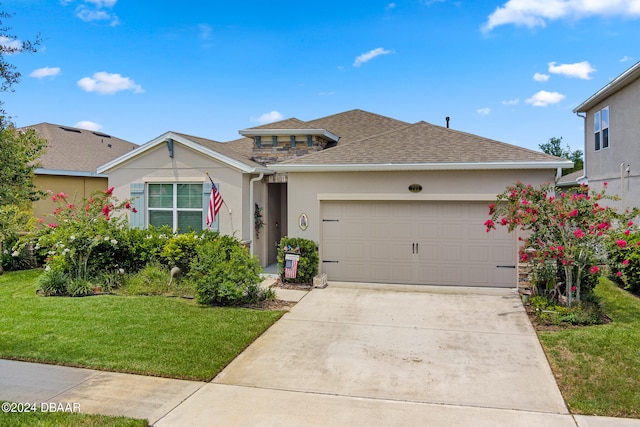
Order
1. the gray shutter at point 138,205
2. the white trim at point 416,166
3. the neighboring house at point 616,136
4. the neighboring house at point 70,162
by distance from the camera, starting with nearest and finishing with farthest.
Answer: the white trim at point 416,166, the gray shutter at point 138,205, the neighboring house at point 616,136, the neighboring house at point 70,162

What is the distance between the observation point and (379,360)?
20.5 feet

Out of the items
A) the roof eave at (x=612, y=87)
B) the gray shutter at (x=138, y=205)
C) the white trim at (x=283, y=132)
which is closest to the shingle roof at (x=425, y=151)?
the white trim at (x=283, y=132)

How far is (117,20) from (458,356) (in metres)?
15.0

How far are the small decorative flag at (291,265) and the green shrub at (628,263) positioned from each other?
662 centimetres

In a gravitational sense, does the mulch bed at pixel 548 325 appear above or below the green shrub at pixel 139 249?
below

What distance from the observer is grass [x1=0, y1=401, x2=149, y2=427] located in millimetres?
4301

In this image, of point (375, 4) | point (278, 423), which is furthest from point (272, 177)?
point (278, 423)

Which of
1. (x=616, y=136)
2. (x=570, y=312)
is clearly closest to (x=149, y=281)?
(x=570, y=312)

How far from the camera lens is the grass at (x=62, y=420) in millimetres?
4301

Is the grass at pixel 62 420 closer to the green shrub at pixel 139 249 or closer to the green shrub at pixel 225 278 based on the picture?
the green shrub at pixel 225 278

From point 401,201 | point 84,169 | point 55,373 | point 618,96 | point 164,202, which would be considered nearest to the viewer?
point 55,373

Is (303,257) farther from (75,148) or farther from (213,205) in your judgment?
(75,148)

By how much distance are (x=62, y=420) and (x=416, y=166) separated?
8.33 meters

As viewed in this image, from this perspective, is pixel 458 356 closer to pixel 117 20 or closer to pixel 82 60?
pixel 117 20
